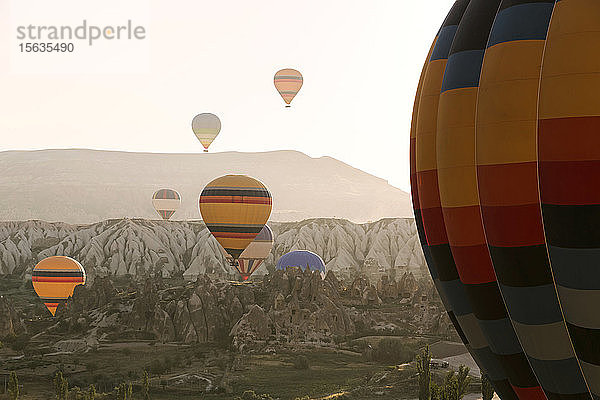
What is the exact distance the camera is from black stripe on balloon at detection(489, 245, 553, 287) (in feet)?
32.2

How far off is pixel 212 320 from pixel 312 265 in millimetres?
12539

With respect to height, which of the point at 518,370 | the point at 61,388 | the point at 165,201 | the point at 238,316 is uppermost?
the point at 165,201

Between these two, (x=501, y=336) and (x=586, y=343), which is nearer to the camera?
(x=586, y=343)

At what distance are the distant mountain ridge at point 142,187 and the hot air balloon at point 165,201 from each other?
162 ft

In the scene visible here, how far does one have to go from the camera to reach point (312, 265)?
5309 centimetres

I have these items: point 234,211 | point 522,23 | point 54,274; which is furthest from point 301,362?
point 522,23

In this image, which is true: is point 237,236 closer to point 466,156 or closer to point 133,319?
point 133,319

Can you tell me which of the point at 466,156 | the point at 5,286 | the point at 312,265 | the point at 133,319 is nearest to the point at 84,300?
the point at 133,319

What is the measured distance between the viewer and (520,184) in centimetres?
980

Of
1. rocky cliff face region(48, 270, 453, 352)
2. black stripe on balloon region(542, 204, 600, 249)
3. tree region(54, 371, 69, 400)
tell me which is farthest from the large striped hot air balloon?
rocky cliff face region(48, 270, 453, 352)

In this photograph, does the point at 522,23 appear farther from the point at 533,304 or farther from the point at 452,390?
the point at 452,390

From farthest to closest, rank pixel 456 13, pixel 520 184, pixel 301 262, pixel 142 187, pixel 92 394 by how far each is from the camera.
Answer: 1. pixel 142 187
2. pixel 301 262
3. pixel 92 394
4. pixel 456 13
5. pixel 520 184

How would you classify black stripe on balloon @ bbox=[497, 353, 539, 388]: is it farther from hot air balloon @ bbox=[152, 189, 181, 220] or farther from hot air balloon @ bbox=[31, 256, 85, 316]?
hot air balloon @ bbox=[152, 189, 181, 220]

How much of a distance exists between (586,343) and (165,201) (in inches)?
3329
